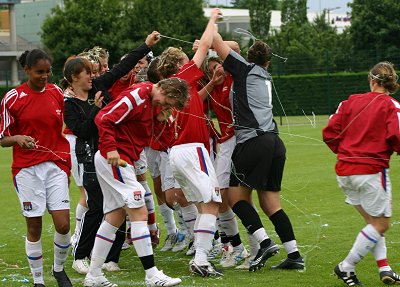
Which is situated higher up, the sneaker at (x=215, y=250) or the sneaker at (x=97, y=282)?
the sneaker at (x=97, y=282)

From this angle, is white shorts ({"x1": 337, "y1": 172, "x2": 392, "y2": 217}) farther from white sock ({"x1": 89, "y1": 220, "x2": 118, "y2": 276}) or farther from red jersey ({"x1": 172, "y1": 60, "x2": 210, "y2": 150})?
white sock ({"x1": 89, "y1": 220, "x2": 118, "y2": 276})

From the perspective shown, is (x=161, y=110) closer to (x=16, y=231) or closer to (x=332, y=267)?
(x=332, y=267)

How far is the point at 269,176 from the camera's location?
8.29m

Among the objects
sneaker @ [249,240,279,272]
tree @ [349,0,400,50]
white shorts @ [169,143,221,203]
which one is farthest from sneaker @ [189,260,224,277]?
tree @ [349,0,400,50]

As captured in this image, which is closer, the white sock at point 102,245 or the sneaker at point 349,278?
the sneaker at point 349,278

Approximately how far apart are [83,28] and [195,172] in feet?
158

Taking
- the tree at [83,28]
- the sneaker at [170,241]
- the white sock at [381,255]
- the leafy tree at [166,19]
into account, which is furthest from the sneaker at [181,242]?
the leafy tree at [166,19]

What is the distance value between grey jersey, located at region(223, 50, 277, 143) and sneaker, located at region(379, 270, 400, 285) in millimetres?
1779

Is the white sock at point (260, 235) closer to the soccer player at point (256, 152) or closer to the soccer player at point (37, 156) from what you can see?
the soccer player at point (256, 152)

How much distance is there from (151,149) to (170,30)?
45.4 meters

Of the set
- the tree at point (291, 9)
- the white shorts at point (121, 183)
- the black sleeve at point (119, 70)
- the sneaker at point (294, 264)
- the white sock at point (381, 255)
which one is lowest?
the tree at point (291, 9)

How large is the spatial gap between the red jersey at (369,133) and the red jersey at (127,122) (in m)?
1.72

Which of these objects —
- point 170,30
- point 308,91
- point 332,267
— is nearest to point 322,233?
point 332,267

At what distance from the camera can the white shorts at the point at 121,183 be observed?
743 cm
